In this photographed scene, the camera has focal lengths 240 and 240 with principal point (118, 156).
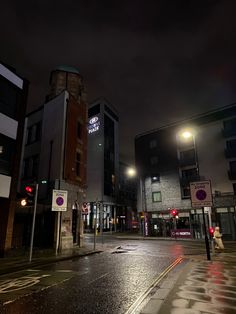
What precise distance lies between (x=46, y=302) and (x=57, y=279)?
2777 millimetres

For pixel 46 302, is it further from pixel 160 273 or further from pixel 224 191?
pixel 224 191

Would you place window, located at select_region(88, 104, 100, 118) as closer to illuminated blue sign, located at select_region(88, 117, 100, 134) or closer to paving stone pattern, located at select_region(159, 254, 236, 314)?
illuminated blue sign, located at select_region(88, 117, 100, 134)

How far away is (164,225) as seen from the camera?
130 feet

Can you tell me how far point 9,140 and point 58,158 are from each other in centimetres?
644

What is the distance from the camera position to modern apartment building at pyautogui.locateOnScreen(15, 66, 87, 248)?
20031 millimetres

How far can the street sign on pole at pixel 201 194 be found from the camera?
1343cm

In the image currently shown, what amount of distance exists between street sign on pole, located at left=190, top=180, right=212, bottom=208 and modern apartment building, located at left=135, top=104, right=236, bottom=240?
71.5 ft

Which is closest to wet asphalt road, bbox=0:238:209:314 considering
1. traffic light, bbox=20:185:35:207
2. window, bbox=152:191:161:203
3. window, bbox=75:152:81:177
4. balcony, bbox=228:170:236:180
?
traffic light, bbox=20:185:35:207

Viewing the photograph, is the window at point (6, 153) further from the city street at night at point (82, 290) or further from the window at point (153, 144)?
the window at point (153, 144)

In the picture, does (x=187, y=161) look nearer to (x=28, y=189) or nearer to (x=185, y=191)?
(x=185, y=191)

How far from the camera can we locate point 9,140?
15.9 meters


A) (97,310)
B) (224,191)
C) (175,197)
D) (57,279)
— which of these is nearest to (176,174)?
(175,197)

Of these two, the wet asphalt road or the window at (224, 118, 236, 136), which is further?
the window at (224, 118, 236, 136)

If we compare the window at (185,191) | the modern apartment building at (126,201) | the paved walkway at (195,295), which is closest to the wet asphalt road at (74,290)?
the paved walkway at (195,295)
